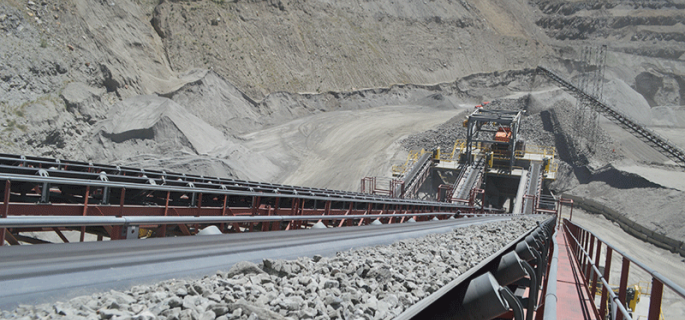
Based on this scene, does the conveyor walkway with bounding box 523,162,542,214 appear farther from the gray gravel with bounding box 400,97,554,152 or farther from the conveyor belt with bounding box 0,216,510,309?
the conveyor belt with bounding box 0,216,510,309

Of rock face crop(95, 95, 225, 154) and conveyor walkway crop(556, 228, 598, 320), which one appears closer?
conveyor walkway crop(556, 228, 598, 320)

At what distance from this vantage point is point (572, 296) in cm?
696

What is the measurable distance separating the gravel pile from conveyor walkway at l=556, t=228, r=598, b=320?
1.68 meters

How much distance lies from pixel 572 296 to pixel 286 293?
16.9 feet

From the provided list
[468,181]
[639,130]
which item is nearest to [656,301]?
[468,181]

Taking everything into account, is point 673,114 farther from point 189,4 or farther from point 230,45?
point 189,4

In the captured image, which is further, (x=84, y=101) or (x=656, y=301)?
(x=84, y=101)

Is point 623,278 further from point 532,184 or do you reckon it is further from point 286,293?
point 532,184

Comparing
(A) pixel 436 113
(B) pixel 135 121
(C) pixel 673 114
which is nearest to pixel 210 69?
(B) pixel 135 121

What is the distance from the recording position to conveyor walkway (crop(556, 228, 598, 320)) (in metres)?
6.06

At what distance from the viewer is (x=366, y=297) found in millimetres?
3865

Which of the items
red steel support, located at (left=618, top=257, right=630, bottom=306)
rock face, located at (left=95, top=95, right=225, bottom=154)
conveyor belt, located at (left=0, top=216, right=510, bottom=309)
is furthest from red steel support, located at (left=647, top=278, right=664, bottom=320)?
rock face, located at (left=95, top=95, right=225, bottom=154)

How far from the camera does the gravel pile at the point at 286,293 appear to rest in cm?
301

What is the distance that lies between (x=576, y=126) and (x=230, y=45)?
34789mm
